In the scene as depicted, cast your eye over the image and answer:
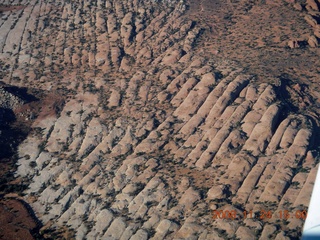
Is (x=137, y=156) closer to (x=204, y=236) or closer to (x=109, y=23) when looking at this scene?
(x=204, y=236)

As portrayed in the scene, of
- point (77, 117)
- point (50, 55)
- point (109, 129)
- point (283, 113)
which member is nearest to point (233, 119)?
point (283, 113)
